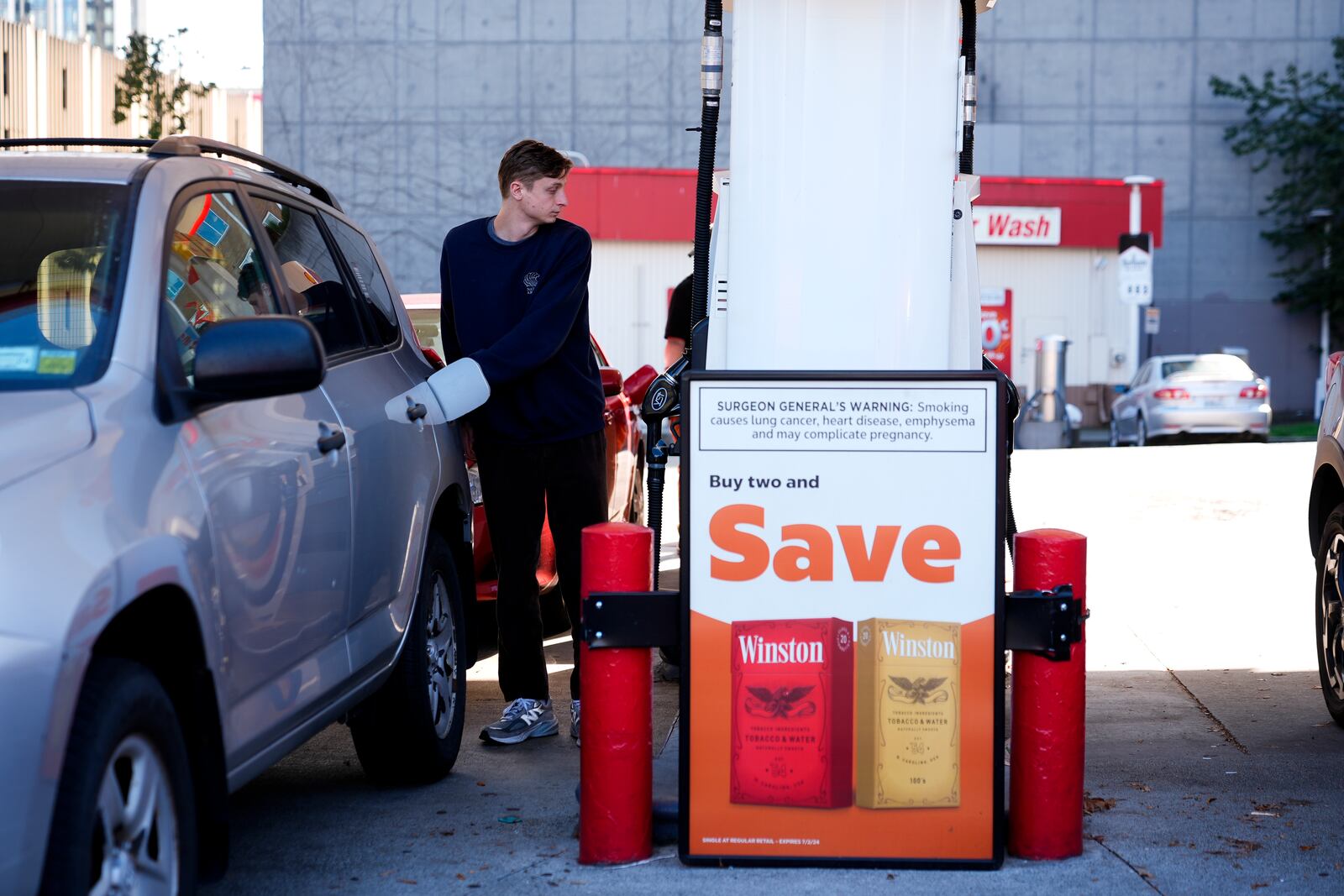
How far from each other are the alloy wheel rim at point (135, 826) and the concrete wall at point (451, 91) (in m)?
34.1

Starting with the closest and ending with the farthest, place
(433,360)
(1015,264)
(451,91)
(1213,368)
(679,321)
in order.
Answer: (433,360) → (679,321) → (1213,368) → (1015,264) → (451,91)

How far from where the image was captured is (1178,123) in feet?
123

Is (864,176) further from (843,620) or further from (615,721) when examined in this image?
(615,721)

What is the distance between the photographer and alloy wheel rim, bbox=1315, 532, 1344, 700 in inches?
224

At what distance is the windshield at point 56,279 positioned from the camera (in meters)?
3.18

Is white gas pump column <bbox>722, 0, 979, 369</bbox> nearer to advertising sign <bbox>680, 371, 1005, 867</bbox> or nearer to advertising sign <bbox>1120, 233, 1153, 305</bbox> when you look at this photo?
advertising sign <bbox>680, 371, 1005, 867</bbox>

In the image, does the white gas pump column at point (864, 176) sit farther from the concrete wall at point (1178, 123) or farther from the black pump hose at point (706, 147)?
the concrete wall at point (1178, 123)

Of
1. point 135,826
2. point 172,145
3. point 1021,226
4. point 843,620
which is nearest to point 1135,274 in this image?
point 1021,226

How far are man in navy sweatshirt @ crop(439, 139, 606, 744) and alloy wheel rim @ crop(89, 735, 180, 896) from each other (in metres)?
2.51

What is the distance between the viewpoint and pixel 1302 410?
37.6 meters

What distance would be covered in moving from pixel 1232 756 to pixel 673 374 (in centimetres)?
220

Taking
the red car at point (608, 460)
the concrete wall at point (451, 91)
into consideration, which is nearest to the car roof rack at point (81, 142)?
the red car at point (608, 460)

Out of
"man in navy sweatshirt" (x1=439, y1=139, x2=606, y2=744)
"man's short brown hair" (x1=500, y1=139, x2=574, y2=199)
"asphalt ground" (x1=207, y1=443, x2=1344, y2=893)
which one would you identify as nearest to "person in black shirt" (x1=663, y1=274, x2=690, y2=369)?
"asphalt ground" (x1=207, y1=443, x2=1344, y2=893)

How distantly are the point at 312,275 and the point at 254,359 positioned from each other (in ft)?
4.79
